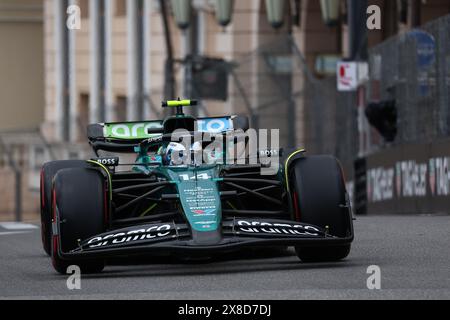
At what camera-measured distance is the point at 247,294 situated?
31.7ft

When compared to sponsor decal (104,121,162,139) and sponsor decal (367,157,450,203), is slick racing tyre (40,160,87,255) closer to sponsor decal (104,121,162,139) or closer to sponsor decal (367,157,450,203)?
sponsor decal (104,121,162,139)

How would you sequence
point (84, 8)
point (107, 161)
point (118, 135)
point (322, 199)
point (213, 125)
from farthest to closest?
point (84, 8), point (118, 135), point (213, 125), point (107, 161), point (322, 199)

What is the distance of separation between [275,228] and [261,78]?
16.3 metres

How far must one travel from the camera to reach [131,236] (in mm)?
11477

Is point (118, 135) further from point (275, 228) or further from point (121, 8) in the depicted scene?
point (121, 8)

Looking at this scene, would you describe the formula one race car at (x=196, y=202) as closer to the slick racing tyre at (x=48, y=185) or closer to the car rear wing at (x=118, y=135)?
the slick racing tyre at (x=48, y=185)

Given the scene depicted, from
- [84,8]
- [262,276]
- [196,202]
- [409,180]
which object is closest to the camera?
[262,276]

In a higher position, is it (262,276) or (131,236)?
(131,236)

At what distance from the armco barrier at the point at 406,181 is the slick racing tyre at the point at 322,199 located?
7855mm

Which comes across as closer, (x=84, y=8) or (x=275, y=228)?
(x=275, y=228)

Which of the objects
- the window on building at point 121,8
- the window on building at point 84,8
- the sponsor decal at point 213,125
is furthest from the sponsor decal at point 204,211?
the window on building at point 84,8

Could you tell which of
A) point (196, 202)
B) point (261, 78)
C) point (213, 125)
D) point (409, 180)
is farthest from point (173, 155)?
point (261, 78)

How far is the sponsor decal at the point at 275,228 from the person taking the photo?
11508 mm
